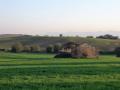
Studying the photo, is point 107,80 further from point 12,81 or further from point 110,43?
point 110,43

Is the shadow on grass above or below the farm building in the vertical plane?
above

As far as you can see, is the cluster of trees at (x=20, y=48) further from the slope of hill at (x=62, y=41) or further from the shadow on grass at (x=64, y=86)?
the shadow on grass at (x=64, y=86)

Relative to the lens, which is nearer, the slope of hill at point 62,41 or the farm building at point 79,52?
the farm building at point 79,52

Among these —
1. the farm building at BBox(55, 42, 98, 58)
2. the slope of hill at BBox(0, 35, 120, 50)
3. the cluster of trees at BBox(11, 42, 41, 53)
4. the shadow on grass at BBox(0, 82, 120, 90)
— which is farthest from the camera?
the slope of hill at BBox(0, 35, 120, 50)

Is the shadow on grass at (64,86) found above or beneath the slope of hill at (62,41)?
above

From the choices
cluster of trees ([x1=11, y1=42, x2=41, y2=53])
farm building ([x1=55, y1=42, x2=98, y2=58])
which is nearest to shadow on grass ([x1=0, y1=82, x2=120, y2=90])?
farm building ([x1=55, y1=42, x2=98, y2=58])

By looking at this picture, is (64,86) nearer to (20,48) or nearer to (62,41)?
(20,48)

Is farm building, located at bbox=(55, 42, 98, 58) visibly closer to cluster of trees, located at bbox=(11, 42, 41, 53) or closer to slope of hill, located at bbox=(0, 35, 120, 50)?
cluster of trees, located at bbox=(11, 42, 41, 53)

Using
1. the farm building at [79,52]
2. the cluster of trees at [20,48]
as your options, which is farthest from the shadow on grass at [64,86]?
the cluster of trees at [20,48]

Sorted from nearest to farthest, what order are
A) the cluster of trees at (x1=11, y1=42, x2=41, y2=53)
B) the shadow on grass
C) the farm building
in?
1. the shadow on grass
2. the farm building
3. the cluster of trees at (x1=11, y1=42, x2=41, y2=53)

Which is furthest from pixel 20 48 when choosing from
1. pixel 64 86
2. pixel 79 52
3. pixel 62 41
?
pixel 64 86

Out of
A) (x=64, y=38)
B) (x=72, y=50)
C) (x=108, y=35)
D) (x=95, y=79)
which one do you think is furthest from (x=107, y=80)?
(x=108, y=35)

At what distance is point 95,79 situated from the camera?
74.1 feet

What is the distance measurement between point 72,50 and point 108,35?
7876cm
